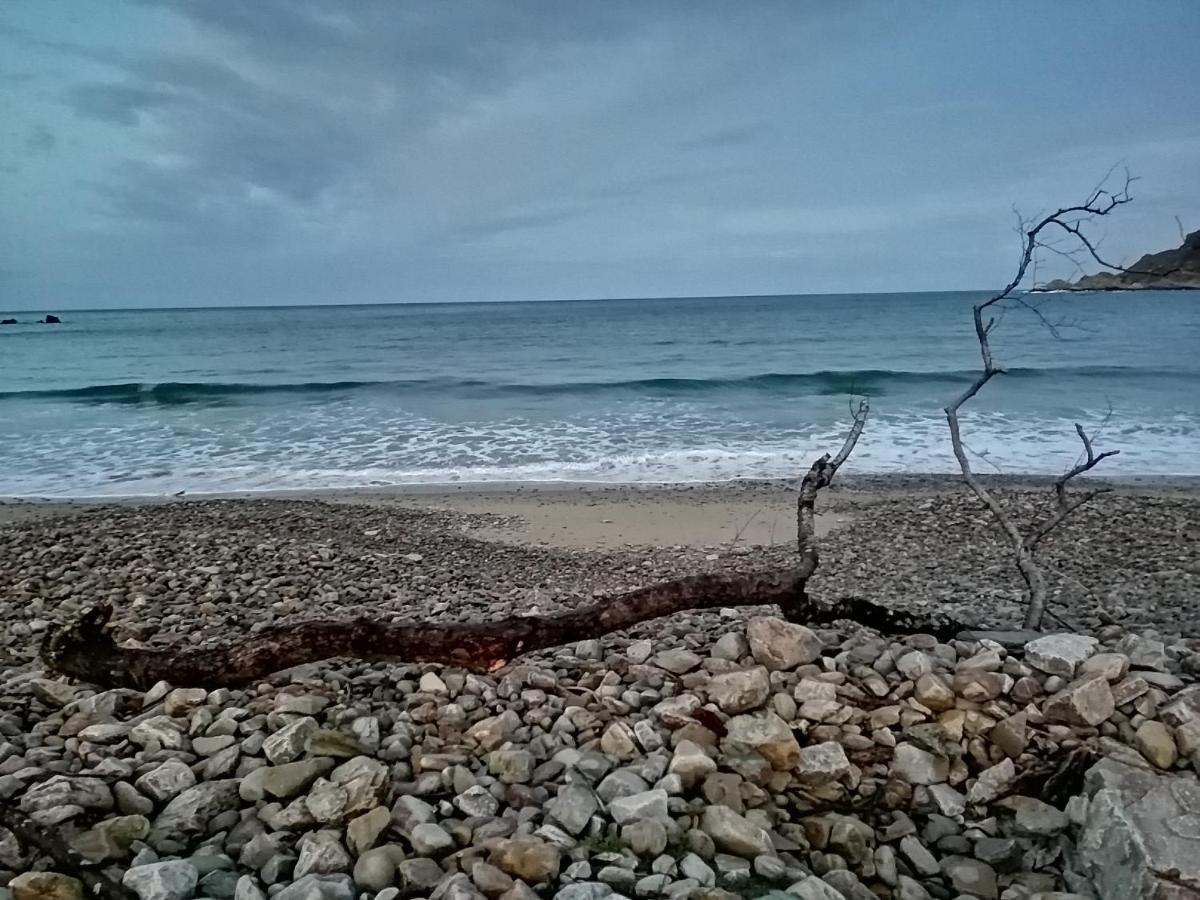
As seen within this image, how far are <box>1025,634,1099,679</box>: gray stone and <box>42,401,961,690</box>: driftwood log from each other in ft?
1.65

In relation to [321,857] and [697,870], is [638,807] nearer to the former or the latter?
[697,870]

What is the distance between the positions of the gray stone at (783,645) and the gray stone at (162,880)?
7.01 ft

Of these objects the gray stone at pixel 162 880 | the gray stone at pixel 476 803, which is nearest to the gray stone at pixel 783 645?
the gray stone at pixel 476 803

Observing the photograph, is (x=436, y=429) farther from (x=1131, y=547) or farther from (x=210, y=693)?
(x=210, y=693)

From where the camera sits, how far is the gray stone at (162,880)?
77.0 inches

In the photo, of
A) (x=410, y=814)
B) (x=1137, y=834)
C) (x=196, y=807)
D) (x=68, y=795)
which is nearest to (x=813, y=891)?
(x=1137, y=834)

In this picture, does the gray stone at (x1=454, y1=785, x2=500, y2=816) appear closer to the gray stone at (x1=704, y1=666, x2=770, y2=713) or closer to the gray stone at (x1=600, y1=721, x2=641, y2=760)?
the gray stone at (x1=600, y1=721, x2=641, y2=760)

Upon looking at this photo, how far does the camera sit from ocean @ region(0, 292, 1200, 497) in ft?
42.6

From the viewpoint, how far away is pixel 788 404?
21.6m

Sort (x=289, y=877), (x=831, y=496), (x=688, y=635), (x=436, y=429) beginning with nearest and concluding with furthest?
(x=289, y=877)
(x=688, y=635)
(x=831, y=496)
(x=436, y=429)

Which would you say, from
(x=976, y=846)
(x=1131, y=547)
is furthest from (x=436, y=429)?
(x=976, y=846)

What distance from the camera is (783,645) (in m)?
→ 3.13

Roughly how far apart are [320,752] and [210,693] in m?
0.68

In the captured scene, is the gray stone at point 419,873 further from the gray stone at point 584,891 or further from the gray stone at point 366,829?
the gray stone at point 584,891
